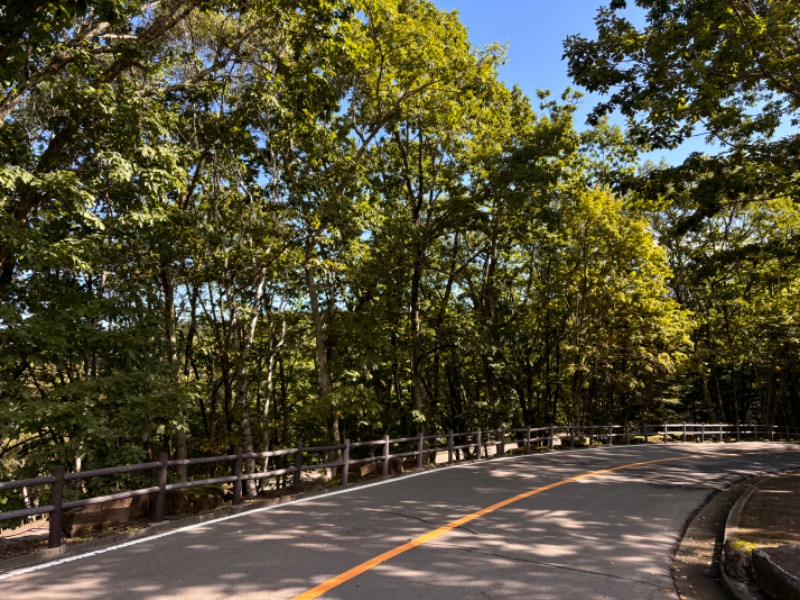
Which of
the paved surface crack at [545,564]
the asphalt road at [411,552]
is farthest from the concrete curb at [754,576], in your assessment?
the paved surface crack at [545,564]

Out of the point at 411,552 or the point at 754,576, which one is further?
the point at 411,552

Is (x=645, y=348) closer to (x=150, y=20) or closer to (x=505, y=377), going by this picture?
(x=505, y=377)

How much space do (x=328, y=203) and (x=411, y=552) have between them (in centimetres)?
843

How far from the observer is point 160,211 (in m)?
10.5

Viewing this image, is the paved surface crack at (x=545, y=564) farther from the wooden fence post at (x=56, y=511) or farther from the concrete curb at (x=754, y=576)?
the wooden fence post at (x=56, y=511)

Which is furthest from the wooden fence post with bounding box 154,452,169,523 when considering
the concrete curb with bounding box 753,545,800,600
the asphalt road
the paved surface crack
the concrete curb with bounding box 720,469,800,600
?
the concrete curb with bounding box 753,545,800,600

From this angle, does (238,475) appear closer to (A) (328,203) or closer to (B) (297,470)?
(B) (297,470)

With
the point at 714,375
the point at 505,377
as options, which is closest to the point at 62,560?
the point at 505,377

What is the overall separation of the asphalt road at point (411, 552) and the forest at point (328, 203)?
9.86 feet

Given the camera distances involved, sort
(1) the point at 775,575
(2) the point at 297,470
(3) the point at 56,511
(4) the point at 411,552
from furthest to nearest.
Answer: (2) the point at 297,470 < (3) the point at 56,511 < (4) the point at 411,552 < (1) the point at 775,575

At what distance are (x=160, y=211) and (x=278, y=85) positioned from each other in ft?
14.0

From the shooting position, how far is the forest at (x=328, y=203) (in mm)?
9156

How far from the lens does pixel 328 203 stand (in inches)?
489

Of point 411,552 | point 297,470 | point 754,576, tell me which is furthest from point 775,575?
point 297,470
